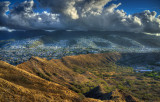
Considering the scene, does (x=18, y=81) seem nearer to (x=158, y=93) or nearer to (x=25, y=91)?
(x=25, y=91)

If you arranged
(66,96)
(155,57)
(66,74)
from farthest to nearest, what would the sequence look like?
1. (155,57)
2. (66,74)
3. (66,96)

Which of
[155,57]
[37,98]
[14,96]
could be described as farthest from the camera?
[155,57]

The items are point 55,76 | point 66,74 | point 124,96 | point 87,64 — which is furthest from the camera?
point 87,64

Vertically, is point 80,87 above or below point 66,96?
below

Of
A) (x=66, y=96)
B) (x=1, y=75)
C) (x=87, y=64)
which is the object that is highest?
(x=1, y=75)

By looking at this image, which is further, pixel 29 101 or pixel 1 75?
pixel 1 75

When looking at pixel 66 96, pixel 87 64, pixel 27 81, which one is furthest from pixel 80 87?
pixel 87 64

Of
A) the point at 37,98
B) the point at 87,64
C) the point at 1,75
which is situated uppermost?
the point at 1,75

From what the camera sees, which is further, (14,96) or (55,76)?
(55,76)

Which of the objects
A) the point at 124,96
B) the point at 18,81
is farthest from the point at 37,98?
the point at 124,96

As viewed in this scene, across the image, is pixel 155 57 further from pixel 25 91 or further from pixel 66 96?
pixel 25 91
